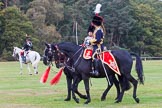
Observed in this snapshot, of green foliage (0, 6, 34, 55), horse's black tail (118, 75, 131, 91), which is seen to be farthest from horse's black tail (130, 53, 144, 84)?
green foliage (0, 6, 34, 55)

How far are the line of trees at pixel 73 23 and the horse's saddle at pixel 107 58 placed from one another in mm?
57369

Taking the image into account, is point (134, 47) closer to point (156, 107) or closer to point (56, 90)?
point (56, 90)

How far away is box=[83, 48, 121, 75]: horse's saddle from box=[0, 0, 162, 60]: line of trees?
5737 centimetres

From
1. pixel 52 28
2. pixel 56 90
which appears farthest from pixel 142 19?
pixel 56 90

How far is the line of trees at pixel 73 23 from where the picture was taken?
7438cm

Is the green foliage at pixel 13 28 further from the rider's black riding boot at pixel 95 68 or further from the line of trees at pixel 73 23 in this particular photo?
the rider's black riding boot at pixel 95 68

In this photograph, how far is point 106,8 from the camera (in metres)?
90.9

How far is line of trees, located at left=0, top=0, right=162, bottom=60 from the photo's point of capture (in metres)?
74.4

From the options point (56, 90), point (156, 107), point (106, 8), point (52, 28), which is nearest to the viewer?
point (156, 107)

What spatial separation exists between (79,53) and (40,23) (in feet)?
207

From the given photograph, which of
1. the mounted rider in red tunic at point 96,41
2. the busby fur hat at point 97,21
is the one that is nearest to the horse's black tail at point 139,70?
the mounted rider in red tunic at point 96,41

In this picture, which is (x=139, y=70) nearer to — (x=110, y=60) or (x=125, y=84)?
(x=125, y=84)

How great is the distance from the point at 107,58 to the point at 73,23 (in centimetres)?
7339

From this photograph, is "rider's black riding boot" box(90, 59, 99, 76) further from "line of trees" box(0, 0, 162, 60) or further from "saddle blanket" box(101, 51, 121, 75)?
"line of trees" box(0, 0, 162, 60)
